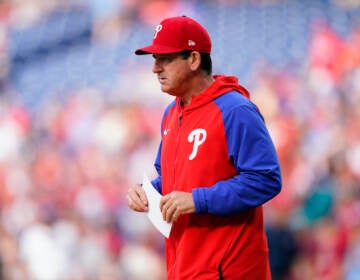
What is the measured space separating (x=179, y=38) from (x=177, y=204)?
25.3 inches

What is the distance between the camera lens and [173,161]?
3.44 meters

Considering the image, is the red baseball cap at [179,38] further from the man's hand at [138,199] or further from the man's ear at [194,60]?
→ the man's hand at [138,199]

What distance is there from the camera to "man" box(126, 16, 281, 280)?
10.5ft

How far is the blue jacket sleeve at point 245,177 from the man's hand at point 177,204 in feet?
0.07

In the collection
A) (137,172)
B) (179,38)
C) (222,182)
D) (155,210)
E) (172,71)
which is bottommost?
(137,172)

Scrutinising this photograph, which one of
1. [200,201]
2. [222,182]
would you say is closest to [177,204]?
[200,201]

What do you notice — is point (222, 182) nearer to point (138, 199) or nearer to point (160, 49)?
point (138, 199)

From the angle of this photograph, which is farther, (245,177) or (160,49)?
(160,49)

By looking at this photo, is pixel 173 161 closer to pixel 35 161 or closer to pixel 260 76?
pixel 260 76

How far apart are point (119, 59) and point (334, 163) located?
4515 mm

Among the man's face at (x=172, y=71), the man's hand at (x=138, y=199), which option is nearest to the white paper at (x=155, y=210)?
the man's hand at (x=138, y=199)

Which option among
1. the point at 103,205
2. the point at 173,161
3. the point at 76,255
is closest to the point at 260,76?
the point at 103,205

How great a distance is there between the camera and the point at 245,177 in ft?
10.5

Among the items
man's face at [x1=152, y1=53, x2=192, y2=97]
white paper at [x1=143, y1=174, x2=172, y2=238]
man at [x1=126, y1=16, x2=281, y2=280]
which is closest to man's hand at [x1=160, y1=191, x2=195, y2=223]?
man at [x1=126, y1=16, x2=281, y2=280]
